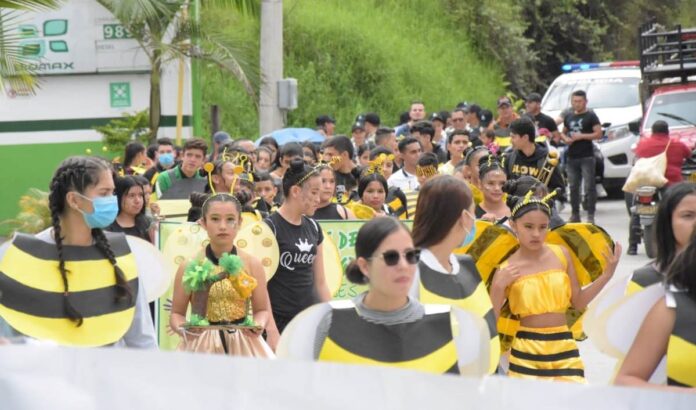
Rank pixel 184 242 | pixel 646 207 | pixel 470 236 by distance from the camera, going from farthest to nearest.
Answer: pixel 646 207
pixel 184 242
pixel 470 236

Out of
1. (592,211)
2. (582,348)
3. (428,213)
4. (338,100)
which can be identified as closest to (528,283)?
(428,213)

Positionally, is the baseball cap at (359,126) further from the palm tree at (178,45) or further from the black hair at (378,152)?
the black hair at (378,152)

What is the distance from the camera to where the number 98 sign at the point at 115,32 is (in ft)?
63.6

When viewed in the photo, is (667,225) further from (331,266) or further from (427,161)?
(427,161)

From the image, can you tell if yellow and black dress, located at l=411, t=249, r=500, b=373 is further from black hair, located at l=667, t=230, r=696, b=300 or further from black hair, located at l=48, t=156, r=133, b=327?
black hair, located at l=48, t=156, r=133, b=327

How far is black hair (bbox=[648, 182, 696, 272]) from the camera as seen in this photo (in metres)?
5.09

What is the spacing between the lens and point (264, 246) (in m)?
8.27

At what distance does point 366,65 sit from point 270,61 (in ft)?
40.1

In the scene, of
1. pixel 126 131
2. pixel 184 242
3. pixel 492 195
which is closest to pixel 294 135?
pixel 126 131

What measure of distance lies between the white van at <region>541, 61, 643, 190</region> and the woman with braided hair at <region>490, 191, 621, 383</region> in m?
16.5

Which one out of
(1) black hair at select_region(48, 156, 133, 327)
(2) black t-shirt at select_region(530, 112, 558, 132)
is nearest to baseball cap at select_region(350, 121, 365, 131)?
(2) black t-shirt at select_region(530, 112, 558, 132)

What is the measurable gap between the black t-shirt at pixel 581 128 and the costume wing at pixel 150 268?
1355 centimetres

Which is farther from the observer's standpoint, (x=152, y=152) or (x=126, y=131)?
(x=126, y=131)

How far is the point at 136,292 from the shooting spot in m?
5.92
